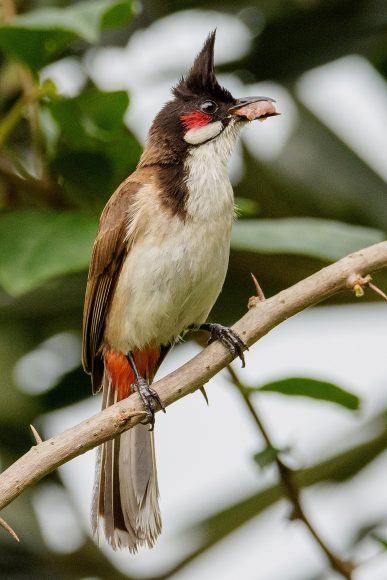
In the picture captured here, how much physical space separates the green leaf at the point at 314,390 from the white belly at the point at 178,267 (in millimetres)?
467

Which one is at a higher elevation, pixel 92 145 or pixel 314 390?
pixel 92 145

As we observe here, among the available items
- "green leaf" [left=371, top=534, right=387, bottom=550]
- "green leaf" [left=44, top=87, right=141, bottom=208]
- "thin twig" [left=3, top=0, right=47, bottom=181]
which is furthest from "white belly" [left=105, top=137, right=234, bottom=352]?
"green leaf" [left=371, top=534, right=387, bottom=550]

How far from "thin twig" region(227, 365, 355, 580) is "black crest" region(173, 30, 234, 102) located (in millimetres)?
1006

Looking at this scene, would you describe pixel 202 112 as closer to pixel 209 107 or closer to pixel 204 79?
pixel 209 107

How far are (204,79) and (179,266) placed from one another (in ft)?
2.24

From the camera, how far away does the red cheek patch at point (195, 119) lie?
11.0 ft

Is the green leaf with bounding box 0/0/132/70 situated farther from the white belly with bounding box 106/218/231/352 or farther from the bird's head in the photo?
the white belly with bounding box 106/218/231/352

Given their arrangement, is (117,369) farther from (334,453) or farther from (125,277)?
(334,453)

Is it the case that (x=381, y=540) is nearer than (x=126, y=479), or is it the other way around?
(x=381, y=540)

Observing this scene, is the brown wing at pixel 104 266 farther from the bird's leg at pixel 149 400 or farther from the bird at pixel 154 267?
the bird's leg at pixel 149 400

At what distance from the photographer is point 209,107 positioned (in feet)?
11.1

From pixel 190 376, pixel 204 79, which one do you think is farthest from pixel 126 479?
pixel 204 79

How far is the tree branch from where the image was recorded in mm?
2188

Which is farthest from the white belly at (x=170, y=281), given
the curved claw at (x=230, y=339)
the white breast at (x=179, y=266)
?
the curved claw at (x=230, y=339)
